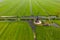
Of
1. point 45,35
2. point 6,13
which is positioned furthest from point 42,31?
point 6,13

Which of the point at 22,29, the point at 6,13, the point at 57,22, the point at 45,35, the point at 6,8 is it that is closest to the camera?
the point at 45,35

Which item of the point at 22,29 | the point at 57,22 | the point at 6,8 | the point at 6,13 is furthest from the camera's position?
the point at 6,8

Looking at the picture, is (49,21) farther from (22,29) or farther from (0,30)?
(0,30)

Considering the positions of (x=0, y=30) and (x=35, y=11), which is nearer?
(x=0, y=30)

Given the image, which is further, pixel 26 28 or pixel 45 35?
pixel 26 28

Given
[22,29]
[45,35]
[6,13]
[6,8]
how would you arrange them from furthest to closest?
[6,8] → [6,13] → [22,29] → [45,35]

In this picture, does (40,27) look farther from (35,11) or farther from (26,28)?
(35,11)

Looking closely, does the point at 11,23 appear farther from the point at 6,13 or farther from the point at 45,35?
the point at 45,35

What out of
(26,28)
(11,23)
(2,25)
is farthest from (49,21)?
(2,25)

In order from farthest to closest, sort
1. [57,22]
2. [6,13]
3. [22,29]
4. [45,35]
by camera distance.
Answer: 1. [6,13]
2. [57,22]
3. [22,29]
4. [45,35]
